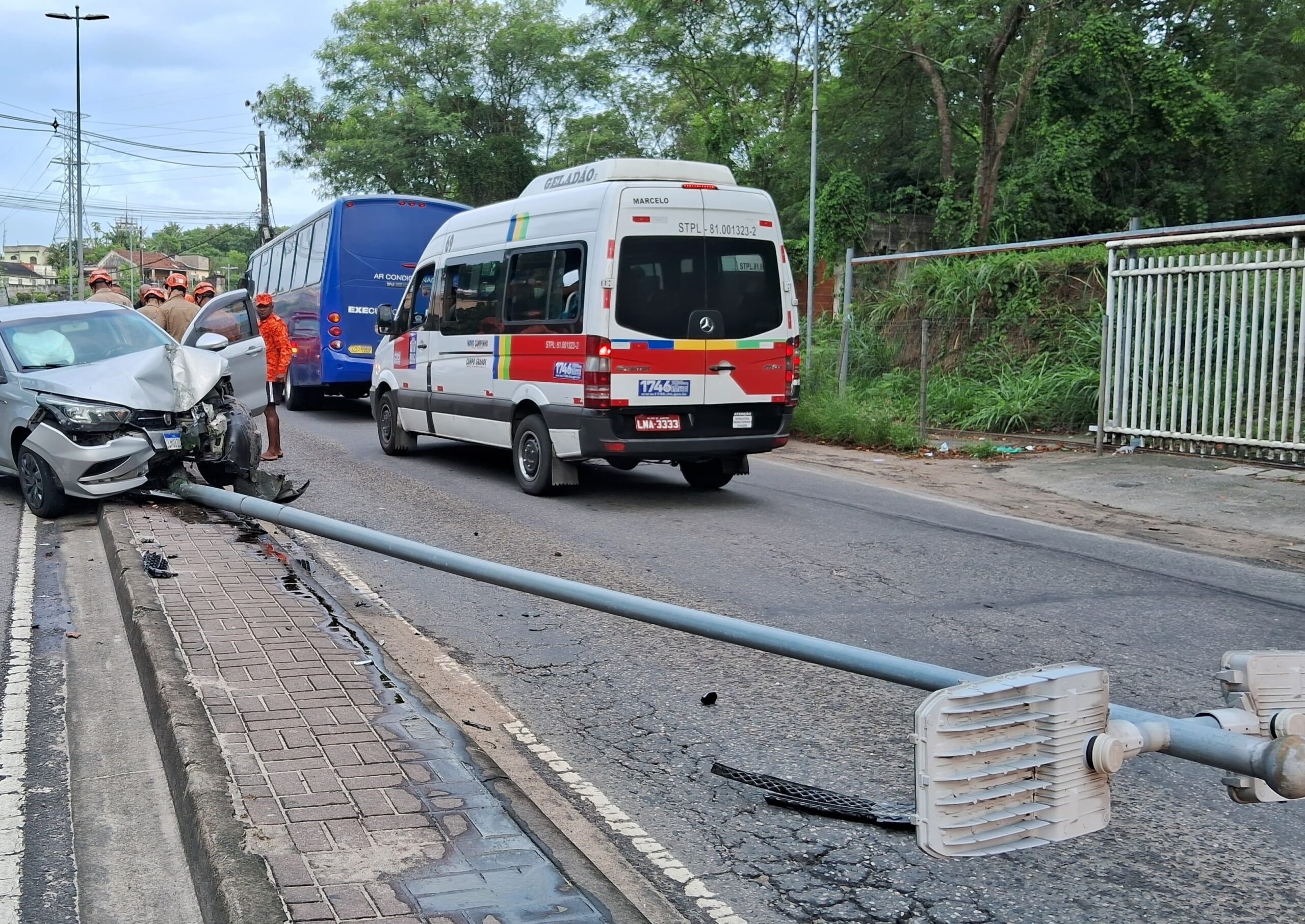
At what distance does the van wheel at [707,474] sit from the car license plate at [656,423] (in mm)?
1005

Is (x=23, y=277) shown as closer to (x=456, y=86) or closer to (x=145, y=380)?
(x=456, y=86)

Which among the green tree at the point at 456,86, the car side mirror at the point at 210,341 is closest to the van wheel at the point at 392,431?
the car side mirror at the point at 210,341

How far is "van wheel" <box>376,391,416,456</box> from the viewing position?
13484 millimetres

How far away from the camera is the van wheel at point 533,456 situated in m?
Answer: 10.4

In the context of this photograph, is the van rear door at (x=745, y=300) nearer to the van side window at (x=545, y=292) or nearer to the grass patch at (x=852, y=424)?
the van side window at (x=545, y=292)

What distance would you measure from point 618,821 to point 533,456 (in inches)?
277

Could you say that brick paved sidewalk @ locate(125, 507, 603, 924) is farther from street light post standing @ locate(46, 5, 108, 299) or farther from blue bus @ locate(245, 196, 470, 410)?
street light post standing @ locate(46, 5, 108, 299)

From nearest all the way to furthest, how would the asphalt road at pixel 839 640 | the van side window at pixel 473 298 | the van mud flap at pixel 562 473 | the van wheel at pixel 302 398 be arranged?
the asphalt road at pixel 839 640 → the van mud flap at pixel 562 473 → the van side window at pixel 473 298 → the van wheel at pixel 302 398

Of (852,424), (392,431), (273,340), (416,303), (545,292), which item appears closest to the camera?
(545,292)

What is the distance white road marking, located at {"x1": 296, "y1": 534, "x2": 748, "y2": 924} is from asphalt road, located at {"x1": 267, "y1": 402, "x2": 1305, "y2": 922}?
4 cm

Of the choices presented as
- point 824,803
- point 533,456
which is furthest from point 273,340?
point 824,803

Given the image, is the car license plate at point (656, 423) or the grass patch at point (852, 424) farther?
the grass patch at point (852, 424)

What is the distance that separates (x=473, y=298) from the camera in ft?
38.4

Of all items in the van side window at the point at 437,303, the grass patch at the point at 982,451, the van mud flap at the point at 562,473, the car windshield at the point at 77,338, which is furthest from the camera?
the grass patch at the point at 982,451
